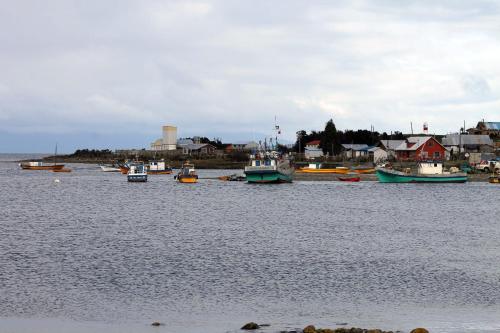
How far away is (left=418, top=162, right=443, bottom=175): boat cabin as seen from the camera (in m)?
101

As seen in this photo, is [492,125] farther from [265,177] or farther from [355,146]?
[265,177]

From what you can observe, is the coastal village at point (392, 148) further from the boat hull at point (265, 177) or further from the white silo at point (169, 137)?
the boat hull at point (265, 177)

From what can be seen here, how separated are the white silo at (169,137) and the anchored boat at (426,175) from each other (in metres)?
97.2

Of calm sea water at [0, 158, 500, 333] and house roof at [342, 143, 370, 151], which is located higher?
house roof at [342, 143, 370, 151]

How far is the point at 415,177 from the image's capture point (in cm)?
10200

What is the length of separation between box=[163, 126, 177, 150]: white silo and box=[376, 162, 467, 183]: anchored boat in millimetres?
97187

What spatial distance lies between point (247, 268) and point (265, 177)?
65.5 meters

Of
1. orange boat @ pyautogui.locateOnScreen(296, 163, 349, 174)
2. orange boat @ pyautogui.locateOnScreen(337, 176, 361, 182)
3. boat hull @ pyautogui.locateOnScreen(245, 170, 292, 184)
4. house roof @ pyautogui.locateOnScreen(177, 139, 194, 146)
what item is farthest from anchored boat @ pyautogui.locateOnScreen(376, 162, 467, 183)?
house roof @ pyautogui.locateOnScreen(177, 139, 194, 146)

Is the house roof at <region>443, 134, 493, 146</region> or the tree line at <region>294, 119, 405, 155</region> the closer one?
the house roof at <region>443, 134, 493, 146</region>

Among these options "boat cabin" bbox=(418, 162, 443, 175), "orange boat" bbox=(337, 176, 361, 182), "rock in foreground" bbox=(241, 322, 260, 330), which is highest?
"boat cabin" bbox=(418, 162, 443, 175)

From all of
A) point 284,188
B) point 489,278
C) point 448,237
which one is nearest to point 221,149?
point 284,188

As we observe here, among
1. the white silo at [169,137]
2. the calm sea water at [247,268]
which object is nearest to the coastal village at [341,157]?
the white silo at [169,137]

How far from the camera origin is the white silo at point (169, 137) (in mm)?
191750

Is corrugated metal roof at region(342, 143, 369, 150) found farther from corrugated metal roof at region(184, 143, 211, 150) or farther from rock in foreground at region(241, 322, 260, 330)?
rock in foreground at region(241, 322, 260, 330)
